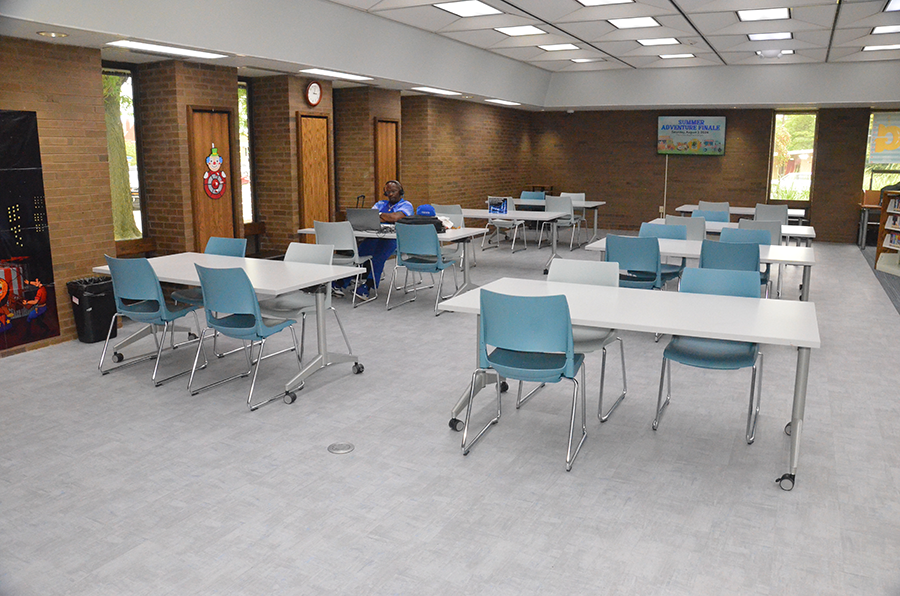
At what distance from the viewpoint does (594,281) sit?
15.4ft

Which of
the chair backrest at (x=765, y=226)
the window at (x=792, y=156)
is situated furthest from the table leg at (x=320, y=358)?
the window at (x=792, y=156)

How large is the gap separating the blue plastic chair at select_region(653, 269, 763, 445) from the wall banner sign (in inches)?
433

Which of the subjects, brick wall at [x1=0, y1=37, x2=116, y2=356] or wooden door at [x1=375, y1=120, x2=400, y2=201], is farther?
wooden door at [x1=375, y1=120, x2=400, y2=201]

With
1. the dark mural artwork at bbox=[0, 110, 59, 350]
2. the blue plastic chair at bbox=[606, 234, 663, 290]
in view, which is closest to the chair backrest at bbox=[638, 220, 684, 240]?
the blue plastic chair at bbox=[606, 234, 663, 290]

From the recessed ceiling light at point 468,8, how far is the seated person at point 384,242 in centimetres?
199

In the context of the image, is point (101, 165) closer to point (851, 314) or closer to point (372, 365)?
point (372, 365)

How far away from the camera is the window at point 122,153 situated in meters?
7.30

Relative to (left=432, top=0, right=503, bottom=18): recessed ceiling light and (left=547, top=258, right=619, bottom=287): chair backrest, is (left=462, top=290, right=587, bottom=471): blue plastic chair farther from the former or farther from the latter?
(left=432, top=0, right=503, bottom=18): recessed ceiling light

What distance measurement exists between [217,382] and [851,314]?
627 cm

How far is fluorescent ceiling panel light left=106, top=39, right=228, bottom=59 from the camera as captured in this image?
5863 millimetres

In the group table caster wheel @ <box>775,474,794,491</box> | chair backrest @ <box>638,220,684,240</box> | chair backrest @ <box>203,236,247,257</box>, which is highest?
chair backrest @ <box>638,220,684,240</box>

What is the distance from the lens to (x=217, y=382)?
5070 millimetres

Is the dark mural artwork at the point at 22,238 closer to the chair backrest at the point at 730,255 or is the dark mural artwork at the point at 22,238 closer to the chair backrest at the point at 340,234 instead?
the chair backrest at the point at 340,234

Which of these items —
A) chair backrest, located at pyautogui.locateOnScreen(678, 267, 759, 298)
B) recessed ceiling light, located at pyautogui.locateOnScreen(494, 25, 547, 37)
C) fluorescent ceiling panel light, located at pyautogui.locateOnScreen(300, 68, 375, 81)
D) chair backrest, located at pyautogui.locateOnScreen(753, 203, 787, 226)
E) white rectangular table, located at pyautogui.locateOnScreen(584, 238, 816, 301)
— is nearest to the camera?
chair backrest, located at pyautogui.locateOnScreen(678, 267, 759, 298)
